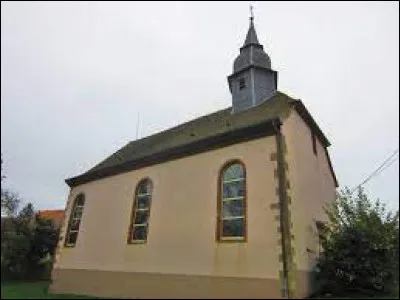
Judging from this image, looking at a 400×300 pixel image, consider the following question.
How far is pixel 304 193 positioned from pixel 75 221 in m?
12.2

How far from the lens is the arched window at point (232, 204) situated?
1327cm

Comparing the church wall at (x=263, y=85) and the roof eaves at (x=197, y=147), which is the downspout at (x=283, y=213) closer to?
the roof eaves at (x=197, y=147)

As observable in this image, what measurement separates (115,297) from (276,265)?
23.9ft

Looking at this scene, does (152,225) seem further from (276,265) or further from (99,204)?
(276,265)

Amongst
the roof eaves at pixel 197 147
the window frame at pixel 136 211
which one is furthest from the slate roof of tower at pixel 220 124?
the window frame at pixel 136 211

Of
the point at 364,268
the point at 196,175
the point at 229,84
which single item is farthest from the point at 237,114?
the point at 364,268

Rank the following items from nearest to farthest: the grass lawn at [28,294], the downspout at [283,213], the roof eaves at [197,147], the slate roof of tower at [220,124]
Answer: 1. the downspout at [283,213]
2. the roof eaves at [197,147]
3. the grass lawn at [28,294]
4. the slate roof of tower at [220,124]

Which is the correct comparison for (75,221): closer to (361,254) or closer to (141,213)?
(141,213)

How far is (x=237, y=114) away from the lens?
18219 mm

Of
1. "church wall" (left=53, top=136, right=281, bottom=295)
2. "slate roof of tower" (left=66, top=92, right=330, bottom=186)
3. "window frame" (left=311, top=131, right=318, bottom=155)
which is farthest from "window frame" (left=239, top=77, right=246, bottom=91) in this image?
"church wall" (left=53, top=136, right=281, bottom=295)

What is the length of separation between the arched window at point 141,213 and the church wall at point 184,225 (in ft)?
0.94

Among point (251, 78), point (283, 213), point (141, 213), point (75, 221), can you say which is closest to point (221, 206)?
point (283, 213)

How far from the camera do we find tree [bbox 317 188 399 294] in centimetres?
1334

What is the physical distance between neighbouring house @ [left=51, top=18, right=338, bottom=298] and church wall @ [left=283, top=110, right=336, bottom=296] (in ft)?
0.16
